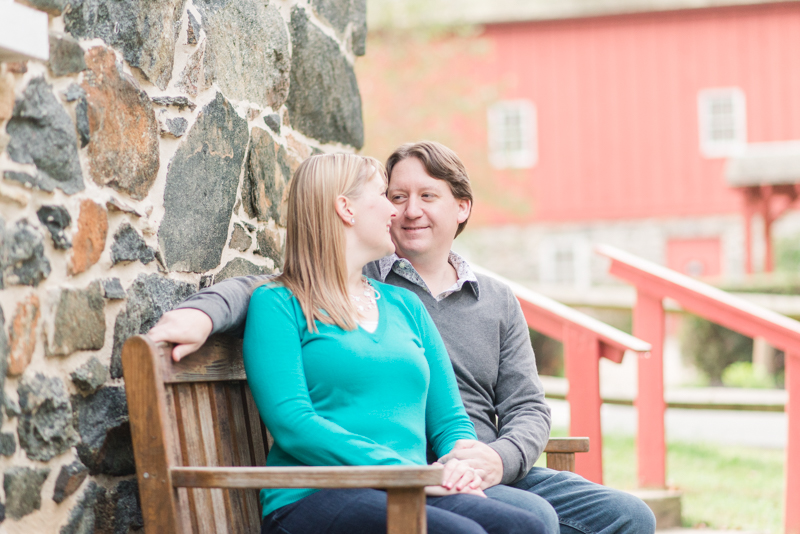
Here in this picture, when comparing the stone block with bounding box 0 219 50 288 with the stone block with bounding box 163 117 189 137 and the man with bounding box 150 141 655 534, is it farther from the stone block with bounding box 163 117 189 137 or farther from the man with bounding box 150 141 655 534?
the man with bounding box 150 141 655 534

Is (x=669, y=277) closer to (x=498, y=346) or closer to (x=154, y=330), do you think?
(x=498, y=346)

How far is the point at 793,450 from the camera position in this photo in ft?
12.4

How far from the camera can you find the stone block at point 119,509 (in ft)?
6.31

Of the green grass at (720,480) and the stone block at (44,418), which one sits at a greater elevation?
the stone block at (44,418)

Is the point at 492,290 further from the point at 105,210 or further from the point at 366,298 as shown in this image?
the point at 105,210

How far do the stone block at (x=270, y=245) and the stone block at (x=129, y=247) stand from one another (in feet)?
Answer: 2.17

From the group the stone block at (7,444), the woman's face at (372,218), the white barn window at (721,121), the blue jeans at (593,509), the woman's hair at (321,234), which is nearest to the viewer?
the stone block at (7,444)

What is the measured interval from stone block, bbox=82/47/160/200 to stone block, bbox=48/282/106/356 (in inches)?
10.4

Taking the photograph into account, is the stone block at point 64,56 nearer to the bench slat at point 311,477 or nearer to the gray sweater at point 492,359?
the bench slat at point 311,477

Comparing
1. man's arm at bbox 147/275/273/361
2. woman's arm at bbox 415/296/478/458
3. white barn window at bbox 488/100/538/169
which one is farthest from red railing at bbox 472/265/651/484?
white barn window at bbox 488/100/538/169

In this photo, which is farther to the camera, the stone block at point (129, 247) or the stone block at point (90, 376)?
the stone block at point (129, 247)

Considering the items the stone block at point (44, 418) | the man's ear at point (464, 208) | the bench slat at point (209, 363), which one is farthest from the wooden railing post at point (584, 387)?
the stone block at point (44, 418)

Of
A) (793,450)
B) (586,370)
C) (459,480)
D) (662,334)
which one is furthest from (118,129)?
(793,450)

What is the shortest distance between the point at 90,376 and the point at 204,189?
693 mm
